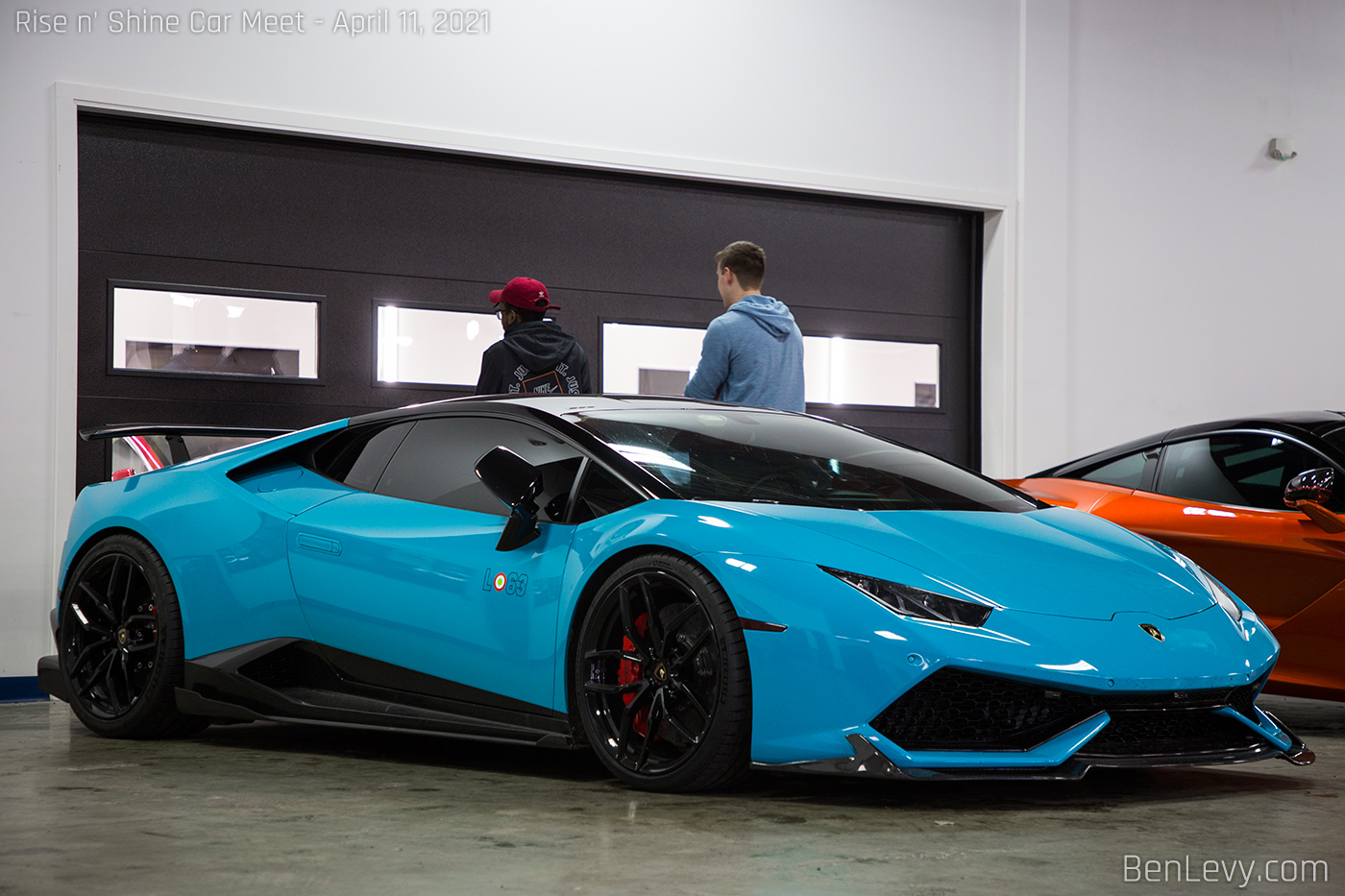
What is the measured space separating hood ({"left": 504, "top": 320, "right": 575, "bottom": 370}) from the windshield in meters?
2.00

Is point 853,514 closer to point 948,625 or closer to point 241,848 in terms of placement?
point 948,625

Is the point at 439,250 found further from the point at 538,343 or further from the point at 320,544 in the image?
the point at 320,544

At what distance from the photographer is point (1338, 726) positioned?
5.67 metres

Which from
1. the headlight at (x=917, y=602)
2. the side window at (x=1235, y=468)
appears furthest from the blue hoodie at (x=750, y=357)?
the headlight at (x=917, y=602)

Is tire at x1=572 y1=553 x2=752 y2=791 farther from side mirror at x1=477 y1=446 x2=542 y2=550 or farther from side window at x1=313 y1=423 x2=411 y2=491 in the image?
side window at x1=313 y1=423 x2=411 y2=491

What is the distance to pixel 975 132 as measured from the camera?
9.56m

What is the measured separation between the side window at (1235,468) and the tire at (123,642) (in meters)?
3.75

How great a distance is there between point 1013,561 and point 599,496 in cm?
113

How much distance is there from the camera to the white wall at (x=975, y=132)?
704cm

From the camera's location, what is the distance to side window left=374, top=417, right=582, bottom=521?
4.26m

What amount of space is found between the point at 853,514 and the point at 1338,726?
9.23 feet

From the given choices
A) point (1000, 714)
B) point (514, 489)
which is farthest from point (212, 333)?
point (1000, 714)

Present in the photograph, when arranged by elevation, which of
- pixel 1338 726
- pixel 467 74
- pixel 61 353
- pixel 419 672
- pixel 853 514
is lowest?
pixel 1338 726

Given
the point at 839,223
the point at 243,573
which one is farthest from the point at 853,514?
the point at 839,223
